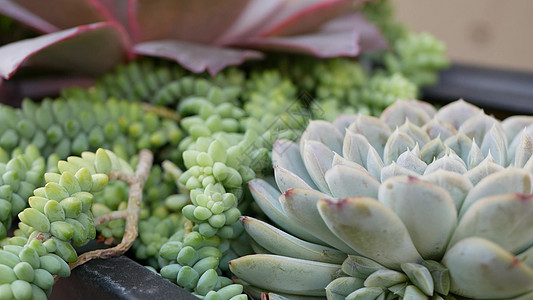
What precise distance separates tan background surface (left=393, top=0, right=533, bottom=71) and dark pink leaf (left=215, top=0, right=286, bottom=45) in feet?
5.37

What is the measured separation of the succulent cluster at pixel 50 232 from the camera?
0.40 metres

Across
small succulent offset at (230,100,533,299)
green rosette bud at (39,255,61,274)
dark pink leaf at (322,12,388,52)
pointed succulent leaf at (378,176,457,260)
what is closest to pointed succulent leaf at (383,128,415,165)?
small succulent offset at (230,100,533,299)

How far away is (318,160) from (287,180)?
40 mm

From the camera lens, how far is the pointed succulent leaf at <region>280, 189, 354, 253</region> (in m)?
0.44

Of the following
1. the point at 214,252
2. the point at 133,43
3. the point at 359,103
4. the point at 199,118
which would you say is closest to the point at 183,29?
the point at 133,43

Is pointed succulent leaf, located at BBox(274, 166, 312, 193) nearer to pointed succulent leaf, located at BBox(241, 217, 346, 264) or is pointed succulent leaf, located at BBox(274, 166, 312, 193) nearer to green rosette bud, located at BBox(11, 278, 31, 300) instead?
pointed succulent leaf, located at BBox(241, 217, 346, 264)

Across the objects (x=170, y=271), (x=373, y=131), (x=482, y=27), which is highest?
(x=373, y=131)

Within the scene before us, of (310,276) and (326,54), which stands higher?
(326,54)

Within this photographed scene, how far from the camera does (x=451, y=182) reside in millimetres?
410

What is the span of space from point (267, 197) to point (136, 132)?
0.24 meters

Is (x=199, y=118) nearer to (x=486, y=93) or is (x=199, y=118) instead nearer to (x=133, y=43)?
(x=133, y=43)

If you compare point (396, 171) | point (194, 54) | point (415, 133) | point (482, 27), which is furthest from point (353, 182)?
point (482, 27)

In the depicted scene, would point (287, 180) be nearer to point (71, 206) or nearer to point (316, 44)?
point (71, 206)

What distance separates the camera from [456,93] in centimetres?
90
